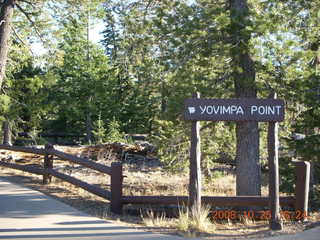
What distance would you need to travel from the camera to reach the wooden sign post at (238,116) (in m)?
8.15

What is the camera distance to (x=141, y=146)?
2044cm

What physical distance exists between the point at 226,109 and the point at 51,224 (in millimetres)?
3695

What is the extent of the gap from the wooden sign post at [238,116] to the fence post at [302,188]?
1.08 metres

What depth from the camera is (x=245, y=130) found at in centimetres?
1108

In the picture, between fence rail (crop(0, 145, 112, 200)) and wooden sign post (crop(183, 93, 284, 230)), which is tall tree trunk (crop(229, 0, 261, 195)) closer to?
wooden sign post (crop(183, 93, 284, 230))

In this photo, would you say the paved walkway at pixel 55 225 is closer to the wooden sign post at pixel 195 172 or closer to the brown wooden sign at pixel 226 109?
the wooden sign post at pixel 195 172

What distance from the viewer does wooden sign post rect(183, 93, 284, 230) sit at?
321 inches

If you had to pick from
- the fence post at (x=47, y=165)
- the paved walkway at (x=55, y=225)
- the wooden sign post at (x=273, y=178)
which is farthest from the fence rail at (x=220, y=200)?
the fence post at (x=47, y=165)

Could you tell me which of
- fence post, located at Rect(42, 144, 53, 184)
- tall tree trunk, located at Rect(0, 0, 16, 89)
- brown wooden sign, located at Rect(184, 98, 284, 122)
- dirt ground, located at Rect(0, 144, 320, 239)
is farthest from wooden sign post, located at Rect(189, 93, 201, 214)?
tall tree trunk, located at Rect(0, 0, 16, 89)

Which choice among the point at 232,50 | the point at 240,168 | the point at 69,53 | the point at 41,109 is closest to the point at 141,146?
the point at 41,109

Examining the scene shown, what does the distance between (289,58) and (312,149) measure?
7.99 ft

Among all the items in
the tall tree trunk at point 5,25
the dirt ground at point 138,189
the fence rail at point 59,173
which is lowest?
the dirt ground at point 138,189

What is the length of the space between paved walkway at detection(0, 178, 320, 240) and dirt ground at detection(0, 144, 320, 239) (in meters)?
0.49

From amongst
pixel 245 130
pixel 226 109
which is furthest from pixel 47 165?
pixel 226 109
